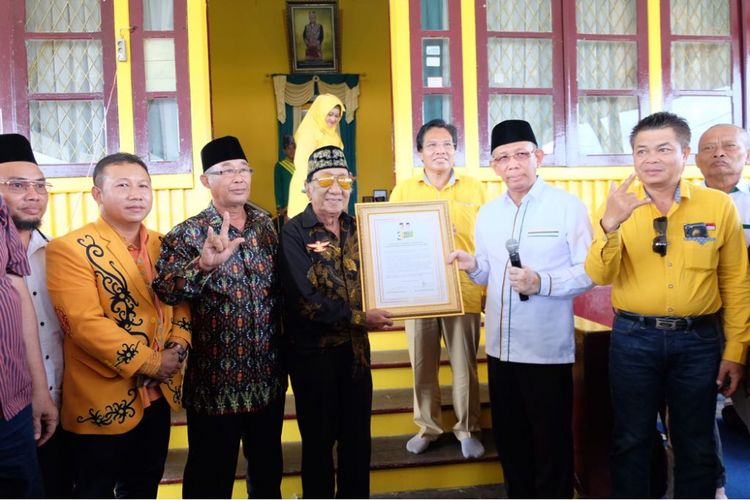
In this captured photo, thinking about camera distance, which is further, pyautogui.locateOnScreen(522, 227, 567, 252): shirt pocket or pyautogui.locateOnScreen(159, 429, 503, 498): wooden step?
pyautogui.locateOnScreen(159, 429, 503, 498): wooden step

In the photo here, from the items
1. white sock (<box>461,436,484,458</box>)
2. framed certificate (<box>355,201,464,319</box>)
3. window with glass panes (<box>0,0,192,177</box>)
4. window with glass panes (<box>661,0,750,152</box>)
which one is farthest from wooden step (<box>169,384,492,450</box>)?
window with glass panes (<box>661,0,750,152</box>)

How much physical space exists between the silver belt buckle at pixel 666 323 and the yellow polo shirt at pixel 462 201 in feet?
3.84

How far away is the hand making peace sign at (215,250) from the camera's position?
2193 mm

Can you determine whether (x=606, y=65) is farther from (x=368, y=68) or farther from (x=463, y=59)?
(x=368, y=68)

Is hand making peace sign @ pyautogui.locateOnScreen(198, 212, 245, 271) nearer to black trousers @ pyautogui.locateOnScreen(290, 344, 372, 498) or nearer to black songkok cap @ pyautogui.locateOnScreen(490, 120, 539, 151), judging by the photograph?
black trousers @ pyautogui.locateOnScreen(290, 344, 372, 498)

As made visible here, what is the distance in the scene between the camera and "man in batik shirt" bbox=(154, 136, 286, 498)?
90.9 inches

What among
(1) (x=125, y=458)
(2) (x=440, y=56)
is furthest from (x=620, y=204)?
(2) (x=440, y=56)

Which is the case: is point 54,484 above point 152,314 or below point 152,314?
below

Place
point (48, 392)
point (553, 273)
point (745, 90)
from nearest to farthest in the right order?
point (48, 392) → point (553, 273) → point (745, 90)

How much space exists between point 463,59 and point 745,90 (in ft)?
8.17

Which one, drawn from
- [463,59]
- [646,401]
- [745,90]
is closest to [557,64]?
[463,59]

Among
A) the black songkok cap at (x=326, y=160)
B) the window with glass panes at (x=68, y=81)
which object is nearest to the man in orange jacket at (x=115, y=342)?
the black songkok cap at (x=326, y=160)

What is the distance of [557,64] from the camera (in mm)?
4969

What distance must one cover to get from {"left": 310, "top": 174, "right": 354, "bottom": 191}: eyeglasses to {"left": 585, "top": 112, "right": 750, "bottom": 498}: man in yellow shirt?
39.8 inches
